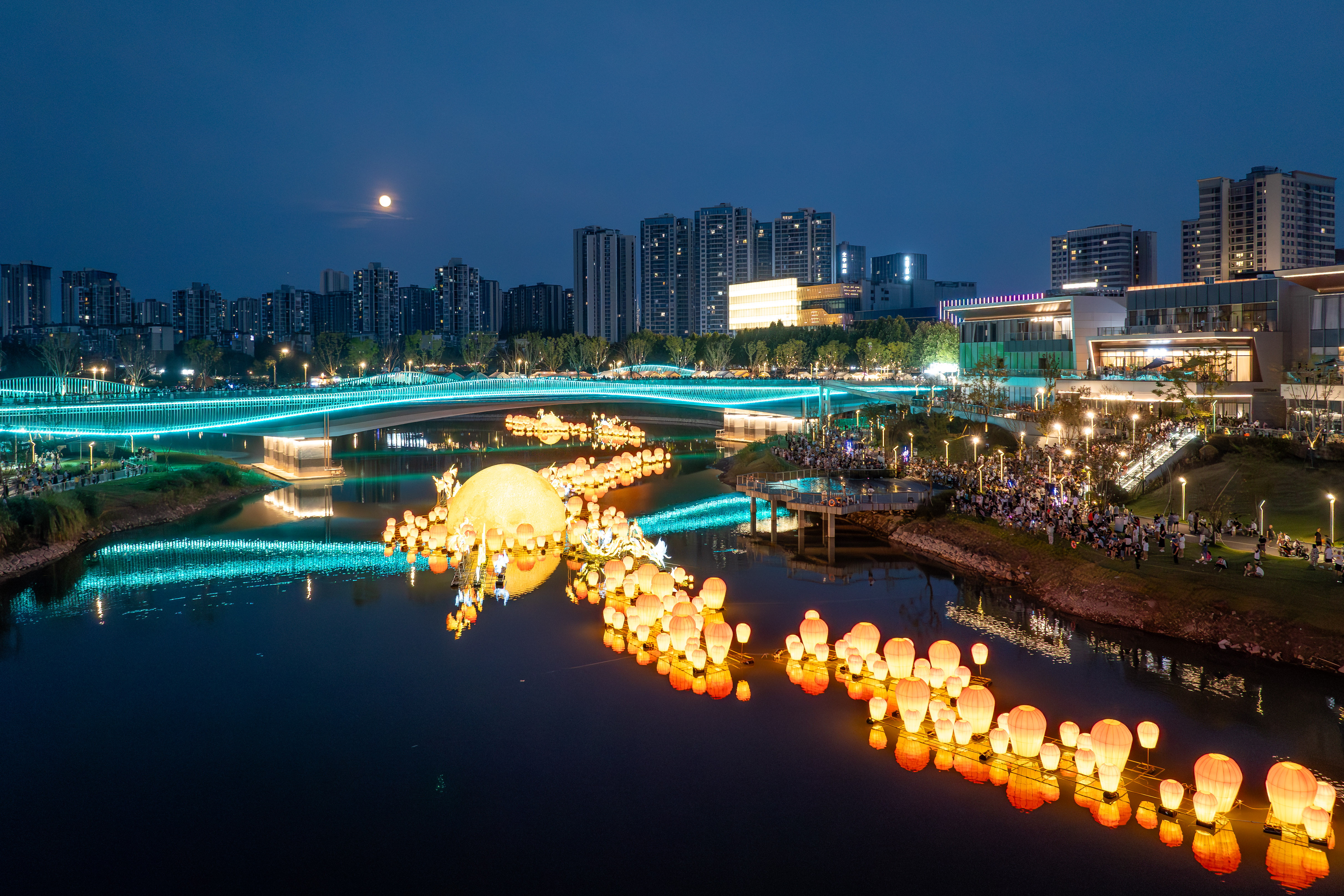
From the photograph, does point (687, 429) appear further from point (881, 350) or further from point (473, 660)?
point (473, 660)

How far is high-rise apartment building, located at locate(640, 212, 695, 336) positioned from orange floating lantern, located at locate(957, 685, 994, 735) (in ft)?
525

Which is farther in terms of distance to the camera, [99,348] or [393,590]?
[99,348]

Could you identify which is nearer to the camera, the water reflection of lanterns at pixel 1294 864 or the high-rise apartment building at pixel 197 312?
the water reflection of lanterns at pixel 1294 864

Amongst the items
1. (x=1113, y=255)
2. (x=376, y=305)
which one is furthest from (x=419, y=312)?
(x=1113, y=255)

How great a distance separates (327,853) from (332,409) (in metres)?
43.8

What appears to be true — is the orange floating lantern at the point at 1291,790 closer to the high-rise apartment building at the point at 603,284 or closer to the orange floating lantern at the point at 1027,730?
the orange floating lantern at the point at 1027,730

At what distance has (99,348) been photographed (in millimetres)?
135375

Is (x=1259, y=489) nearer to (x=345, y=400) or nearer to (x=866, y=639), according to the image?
(x=866, y=639)

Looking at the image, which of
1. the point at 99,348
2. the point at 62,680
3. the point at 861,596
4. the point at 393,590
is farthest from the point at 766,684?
the point at 99,348

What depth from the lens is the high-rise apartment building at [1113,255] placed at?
163 metres

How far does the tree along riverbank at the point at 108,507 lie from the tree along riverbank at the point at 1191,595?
32694mm

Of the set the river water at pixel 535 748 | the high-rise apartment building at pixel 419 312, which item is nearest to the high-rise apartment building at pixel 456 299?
the high-rise apartment building at pixel 419 312

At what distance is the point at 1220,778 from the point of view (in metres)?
15.5

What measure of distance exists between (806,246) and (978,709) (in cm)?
17247
